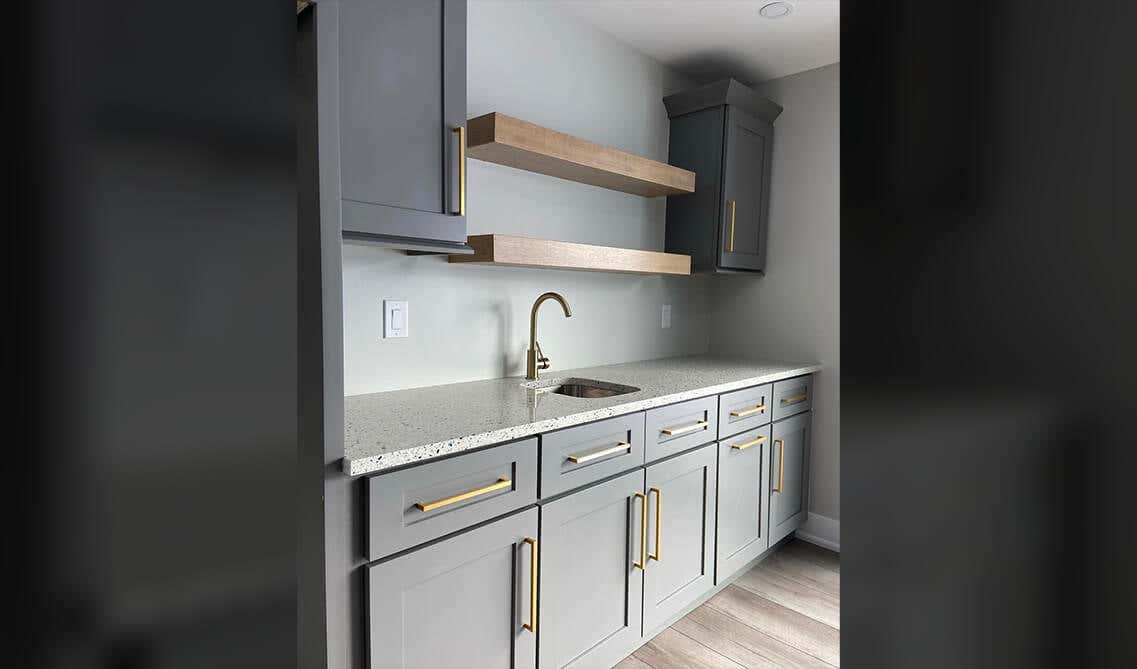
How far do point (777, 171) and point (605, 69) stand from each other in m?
1.11

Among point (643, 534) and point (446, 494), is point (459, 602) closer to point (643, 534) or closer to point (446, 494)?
point (446, 494)

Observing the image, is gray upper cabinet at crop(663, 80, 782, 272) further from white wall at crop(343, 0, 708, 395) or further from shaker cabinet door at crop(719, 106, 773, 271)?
white wall at crop(343, 0, 708, 395)

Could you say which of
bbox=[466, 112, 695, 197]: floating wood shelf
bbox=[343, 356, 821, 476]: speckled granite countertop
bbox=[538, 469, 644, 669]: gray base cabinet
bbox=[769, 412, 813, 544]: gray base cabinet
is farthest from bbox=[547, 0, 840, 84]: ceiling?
bbox=[538, 469, 644, 669]: gray base cabinet

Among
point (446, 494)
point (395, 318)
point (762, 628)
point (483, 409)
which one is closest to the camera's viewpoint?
point (446, 494)

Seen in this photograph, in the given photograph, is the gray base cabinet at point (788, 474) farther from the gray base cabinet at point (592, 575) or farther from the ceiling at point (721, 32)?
the ceiling at point (721, 32)

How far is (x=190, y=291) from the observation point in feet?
0.23

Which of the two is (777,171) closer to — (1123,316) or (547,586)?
(547,586)

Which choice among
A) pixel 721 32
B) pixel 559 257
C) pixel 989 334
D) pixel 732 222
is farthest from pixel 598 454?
pixel 721 32

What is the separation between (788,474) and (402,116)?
234cm

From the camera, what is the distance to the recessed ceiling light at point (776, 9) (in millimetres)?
2381

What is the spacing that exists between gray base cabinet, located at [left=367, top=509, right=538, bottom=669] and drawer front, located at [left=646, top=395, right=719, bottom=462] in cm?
56

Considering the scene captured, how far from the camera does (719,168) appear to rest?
9.23ft

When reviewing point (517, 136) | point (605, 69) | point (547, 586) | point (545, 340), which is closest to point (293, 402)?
point (547, 586)

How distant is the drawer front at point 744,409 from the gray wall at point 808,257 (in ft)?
1.69
